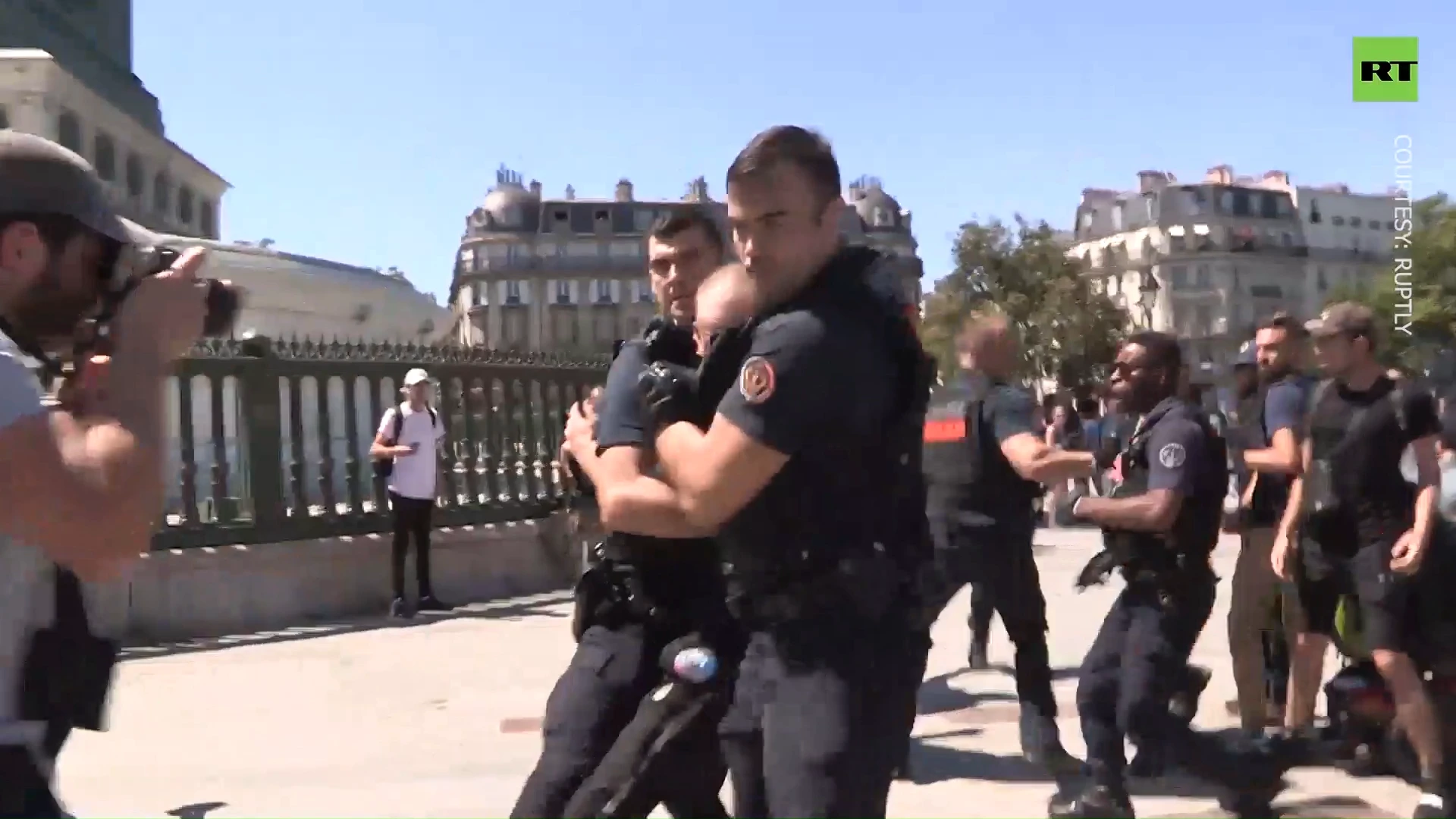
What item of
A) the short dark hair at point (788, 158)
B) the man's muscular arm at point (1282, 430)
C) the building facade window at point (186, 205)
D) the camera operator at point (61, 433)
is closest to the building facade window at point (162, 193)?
the building facade window at point (186, 205)

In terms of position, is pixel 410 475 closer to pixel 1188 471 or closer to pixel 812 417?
pixel 1188 471

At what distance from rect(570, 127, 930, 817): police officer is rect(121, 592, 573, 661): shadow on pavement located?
632 centimetres

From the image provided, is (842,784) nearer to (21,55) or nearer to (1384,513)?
(1384,513)

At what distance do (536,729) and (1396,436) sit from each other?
143 inches

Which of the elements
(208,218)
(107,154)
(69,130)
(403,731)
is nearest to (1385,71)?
(403,731)

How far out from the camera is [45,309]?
1.97 m

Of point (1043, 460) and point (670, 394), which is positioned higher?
point (670, 394)

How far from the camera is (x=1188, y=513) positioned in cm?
477

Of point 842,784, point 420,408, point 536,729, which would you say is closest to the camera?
point 842,784

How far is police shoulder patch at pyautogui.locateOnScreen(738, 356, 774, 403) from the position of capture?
2469 millimetres

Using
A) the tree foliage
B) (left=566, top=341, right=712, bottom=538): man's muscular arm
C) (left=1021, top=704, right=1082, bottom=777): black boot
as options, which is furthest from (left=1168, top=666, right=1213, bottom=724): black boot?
the tree foliage

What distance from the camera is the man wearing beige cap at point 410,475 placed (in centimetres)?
987

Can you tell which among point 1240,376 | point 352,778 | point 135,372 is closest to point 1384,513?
point 1240,376

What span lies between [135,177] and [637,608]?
79.1ft
